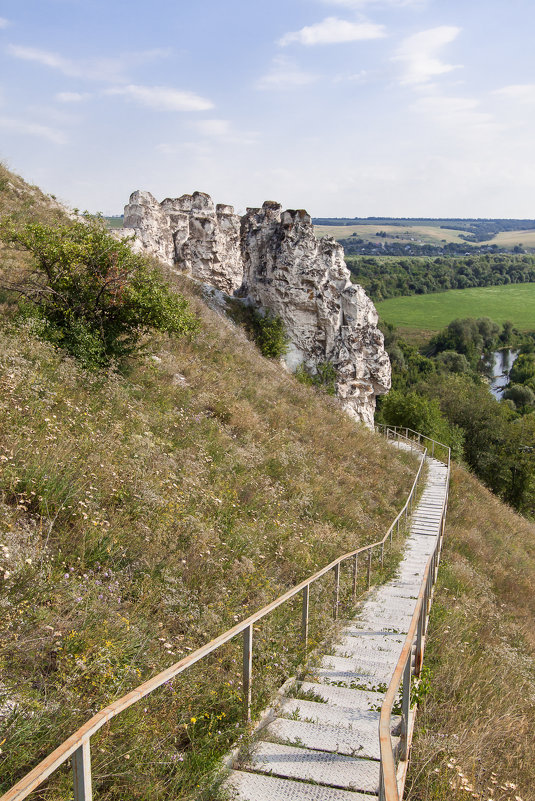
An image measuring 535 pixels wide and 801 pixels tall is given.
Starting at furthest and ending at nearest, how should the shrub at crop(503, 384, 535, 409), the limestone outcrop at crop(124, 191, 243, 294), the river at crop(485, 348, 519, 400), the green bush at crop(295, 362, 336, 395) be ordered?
1. the river at crop(485, 348, 519, 400)
2. the shrub at crop(503, 384, 535, 409)
3. the limestone outcrop at crop(124, 191, 243, 294)
4. the green bush at crop(295, 362, 336, 395)

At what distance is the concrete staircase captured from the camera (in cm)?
339

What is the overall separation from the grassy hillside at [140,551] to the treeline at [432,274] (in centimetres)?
12074

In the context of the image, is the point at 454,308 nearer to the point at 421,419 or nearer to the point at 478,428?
the point at 478,428

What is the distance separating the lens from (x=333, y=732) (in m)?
4.11

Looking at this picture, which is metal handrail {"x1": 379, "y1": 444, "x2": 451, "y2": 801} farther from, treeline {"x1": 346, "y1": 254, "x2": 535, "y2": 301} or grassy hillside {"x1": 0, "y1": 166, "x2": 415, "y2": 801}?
treeline {"x1": 346, "y1": 254, "x2": 535, "y2": 301}

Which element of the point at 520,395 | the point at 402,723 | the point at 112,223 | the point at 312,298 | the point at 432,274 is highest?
the point at 432,274

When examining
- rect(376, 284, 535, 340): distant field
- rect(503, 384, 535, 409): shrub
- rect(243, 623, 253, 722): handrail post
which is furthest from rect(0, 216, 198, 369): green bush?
rect(376, 284, 535, 340): distant field

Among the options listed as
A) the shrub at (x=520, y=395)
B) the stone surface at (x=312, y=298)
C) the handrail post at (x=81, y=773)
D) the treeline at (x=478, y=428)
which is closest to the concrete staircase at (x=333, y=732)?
the handrail post at (x=81, y=773)

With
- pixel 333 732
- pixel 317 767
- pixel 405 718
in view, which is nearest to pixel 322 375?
pixel 333 732

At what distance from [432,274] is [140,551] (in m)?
161

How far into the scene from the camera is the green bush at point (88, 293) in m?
11.0

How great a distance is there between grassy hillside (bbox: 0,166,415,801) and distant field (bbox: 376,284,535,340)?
9709 centimetres

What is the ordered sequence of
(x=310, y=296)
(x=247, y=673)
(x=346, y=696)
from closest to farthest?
(x=247, y=673), (x=346, y=696), (x=310, y=296)

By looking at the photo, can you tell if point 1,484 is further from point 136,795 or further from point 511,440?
point 511,440
